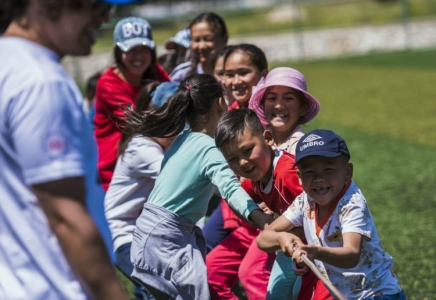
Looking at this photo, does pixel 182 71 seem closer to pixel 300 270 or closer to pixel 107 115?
pixel 107 115

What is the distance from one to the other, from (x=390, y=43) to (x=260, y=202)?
28974 mm

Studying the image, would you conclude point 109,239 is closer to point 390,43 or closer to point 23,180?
point 23,180

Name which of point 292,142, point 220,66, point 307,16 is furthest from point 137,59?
point 307,16

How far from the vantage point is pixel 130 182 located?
208 inches

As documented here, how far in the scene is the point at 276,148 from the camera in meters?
4.60

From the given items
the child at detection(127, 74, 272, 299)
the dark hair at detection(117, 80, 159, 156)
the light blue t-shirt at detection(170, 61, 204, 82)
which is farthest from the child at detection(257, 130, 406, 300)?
the light blue t-shirt at detection(170, 61, 204, 82)

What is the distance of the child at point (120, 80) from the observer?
6352 mm

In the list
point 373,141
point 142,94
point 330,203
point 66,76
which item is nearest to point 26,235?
point 66,76

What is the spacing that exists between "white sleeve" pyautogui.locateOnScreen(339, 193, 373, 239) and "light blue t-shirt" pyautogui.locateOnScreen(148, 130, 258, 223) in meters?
0.61

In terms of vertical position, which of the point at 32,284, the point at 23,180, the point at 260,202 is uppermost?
the point at 23,180

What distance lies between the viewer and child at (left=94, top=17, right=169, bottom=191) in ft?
20.8

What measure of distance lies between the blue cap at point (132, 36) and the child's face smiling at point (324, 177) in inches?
122

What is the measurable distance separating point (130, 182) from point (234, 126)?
1383mm

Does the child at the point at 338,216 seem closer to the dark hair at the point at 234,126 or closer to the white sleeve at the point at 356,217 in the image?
the white sleeve at the point at 356,217
